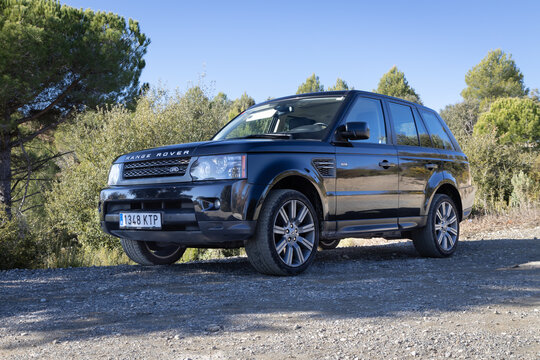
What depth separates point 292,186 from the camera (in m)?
5.16

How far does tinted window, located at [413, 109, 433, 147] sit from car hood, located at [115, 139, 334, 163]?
1.95 meters

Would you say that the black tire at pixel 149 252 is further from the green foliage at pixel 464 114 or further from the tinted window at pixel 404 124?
the green foliage at pixel 464 114

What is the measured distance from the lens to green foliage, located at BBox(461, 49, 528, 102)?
57.7 meters

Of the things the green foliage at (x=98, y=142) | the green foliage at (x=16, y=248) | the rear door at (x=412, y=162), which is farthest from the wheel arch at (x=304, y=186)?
the green foliage at (x=98, y=142)

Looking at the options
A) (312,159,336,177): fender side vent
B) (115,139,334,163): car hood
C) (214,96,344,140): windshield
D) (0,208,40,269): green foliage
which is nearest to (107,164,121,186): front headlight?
(115,139,334,163): car hood

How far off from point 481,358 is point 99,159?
1890cm

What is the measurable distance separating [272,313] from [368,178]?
252 cm

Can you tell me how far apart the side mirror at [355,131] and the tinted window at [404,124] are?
3.57ft

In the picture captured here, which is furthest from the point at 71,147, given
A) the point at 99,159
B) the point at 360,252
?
the point at 360,252

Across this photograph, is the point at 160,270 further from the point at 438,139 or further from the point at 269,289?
the point at 438,139

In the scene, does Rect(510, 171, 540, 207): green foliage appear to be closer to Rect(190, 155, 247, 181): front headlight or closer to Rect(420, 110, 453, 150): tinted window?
Rect(420, 110, 453, 150): tinted window

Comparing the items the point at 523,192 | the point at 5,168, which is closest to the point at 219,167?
the point at 523,192

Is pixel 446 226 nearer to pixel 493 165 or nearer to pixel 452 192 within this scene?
pixel 452 192

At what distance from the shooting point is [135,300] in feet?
12.8
